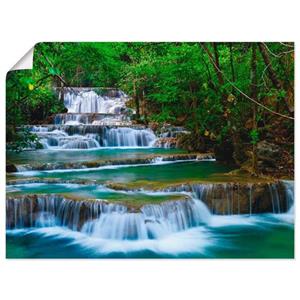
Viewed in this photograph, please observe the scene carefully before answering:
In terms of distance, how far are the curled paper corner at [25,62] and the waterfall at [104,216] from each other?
1.16 meters

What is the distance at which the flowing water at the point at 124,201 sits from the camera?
16.0ft

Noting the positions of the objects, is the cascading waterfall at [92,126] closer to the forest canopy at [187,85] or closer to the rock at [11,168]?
the forest canopy at [187,85]

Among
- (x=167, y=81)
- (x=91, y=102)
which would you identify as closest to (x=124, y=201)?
(x=91, y=102)

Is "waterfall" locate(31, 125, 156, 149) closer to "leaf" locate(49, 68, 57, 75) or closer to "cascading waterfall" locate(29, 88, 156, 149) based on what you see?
"cascading waterfall" locate(29, 88, 156, 149)

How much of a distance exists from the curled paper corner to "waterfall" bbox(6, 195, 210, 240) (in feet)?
3.81

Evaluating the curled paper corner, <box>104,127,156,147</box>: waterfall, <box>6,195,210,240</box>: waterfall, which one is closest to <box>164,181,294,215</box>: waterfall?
<box>6,195,210,240</box>: waterfall


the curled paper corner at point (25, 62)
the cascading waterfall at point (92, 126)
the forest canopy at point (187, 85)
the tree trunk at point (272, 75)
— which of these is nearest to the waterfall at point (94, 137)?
the cascading waterfall at point (92, 126)

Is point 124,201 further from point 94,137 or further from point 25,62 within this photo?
point 25,62

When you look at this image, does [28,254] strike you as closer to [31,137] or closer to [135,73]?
[31,137]

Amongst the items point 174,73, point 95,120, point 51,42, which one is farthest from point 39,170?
point 174,73

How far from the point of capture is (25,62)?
498cm

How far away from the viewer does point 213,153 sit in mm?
5414

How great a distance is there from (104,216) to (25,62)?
5.06 feet

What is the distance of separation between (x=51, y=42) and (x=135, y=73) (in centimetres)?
84
